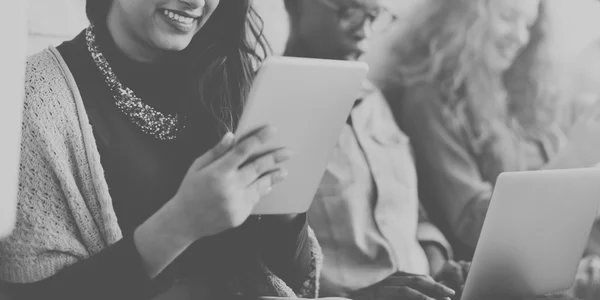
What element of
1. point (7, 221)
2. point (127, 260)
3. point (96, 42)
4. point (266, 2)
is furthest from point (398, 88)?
point (7, 221)

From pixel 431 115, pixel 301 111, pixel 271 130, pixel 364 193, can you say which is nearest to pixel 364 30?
pixel 431 115

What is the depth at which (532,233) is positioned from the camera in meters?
1.30

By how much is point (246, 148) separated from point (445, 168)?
137cm

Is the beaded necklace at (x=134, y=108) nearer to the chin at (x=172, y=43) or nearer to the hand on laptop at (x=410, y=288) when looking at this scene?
the chin at (x=172, y=43)

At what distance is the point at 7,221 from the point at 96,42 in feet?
3.14

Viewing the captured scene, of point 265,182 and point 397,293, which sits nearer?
point 265,182

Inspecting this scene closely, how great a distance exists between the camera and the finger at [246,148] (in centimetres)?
88

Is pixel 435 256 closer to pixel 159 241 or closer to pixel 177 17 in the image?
pixel 177 17

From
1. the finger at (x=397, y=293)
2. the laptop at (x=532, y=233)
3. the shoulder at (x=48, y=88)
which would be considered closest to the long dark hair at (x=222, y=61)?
the shoulder at (x=48, y=88)

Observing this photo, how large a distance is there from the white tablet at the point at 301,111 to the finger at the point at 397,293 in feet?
2.35

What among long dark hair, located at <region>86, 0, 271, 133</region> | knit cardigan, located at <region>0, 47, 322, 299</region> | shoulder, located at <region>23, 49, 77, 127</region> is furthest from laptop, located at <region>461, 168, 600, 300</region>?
shoulder, located at <region>23, 49, 77, 127</region>

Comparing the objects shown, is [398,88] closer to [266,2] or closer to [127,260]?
[266,2]

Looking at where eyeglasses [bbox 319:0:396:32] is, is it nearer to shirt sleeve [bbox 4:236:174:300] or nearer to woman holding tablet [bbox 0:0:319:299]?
woman holding tablet [bbox 0:0:319:299]

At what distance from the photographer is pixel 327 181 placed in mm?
1879
